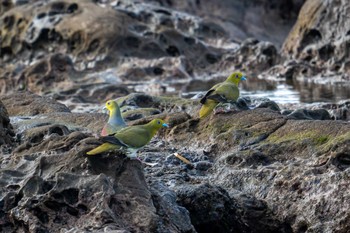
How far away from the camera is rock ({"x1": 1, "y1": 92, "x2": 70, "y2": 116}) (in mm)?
12641

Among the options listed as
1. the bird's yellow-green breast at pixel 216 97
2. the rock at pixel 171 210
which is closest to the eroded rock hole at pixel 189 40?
the bird's yellow-green breast at pixel 216 97

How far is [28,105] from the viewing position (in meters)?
12.9

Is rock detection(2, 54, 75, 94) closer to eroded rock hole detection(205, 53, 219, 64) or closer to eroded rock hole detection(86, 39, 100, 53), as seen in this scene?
eroded rock hole detection(86, 39, 100, 53)

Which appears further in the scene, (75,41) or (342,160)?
(75,41)

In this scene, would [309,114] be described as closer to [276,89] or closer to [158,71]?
[276,89]

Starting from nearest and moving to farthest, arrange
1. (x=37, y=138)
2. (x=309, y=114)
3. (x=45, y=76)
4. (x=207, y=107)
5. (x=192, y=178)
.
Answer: (x=192, y=178), (x=37, y=138), (x=207, y=107), (x=309, y=114), (x=45, y=76)

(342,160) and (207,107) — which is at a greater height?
(342,160)

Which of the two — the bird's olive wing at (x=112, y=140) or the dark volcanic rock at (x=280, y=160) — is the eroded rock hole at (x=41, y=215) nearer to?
the bird's olive wing at (x=112, y=140)

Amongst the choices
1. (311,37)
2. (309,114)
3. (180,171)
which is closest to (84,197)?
(180,171)

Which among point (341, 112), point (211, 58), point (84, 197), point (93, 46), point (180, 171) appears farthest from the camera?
point (211, 58)

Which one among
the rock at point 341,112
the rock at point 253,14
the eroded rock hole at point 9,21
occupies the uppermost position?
the rock at point 341,112

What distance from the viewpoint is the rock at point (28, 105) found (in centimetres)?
1264

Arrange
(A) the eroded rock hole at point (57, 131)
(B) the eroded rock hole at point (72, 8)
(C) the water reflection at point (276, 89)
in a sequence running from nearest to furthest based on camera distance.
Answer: (A) the eroded rock hole at point (57, 131) → (C) the water reflection at point (276, 89) → (B) the eroded rock hole at point (72, 8)

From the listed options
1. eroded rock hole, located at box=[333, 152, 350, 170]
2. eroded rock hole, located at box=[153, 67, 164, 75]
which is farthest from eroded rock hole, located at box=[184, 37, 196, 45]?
eroded rock hole, located at box=[333, 152, 350, 170]
